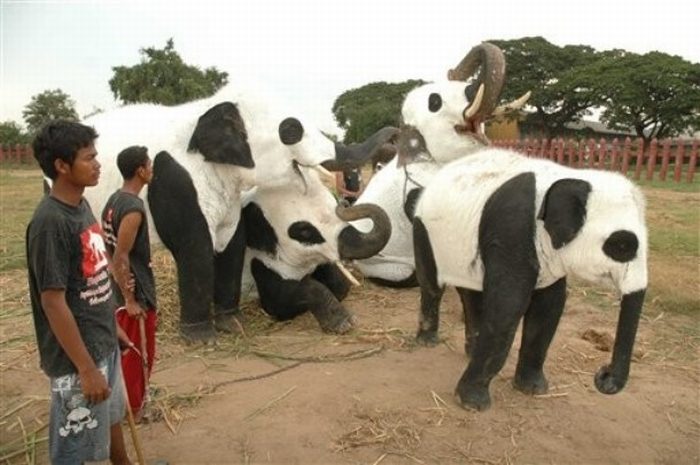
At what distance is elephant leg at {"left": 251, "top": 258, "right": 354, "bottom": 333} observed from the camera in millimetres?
5219

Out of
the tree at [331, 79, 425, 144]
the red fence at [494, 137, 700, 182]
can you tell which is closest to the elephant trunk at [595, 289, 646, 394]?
the red fence at [494, 137, 700, 182]

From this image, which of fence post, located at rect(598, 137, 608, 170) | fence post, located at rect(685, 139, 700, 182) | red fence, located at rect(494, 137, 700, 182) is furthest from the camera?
fence post, located at rect(598, 137, 608, 170)

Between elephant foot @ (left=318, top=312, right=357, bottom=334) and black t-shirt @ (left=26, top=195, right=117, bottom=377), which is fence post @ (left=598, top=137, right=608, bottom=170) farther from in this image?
black t-shirt @ (left=26, top=195, right=117, bottom=377)

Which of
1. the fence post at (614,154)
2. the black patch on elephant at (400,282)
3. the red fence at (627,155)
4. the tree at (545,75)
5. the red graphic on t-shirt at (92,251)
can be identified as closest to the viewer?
the red graphic on t-shirt at (92,251)

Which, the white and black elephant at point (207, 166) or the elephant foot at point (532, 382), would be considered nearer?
the elephant foot at point (532, 382)

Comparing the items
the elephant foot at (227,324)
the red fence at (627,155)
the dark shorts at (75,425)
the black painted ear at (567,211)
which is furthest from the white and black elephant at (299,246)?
the red fence at (627,155)

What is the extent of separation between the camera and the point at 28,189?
744 inches

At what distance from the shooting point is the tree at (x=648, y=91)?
29109mm

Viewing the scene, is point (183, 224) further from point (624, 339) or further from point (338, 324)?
point (624, 339)

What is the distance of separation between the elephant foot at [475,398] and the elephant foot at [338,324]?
5.22 ft

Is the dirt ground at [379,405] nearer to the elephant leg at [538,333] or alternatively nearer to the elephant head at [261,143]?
the elephant leg at [538,333]

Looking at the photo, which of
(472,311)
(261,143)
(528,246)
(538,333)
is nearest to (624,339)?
(528,246)

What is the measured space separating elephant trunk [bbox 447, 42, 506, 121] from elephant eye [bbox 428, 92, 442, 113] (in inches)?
9.8

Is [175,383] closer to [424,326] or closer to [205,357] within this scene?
[205,357]
